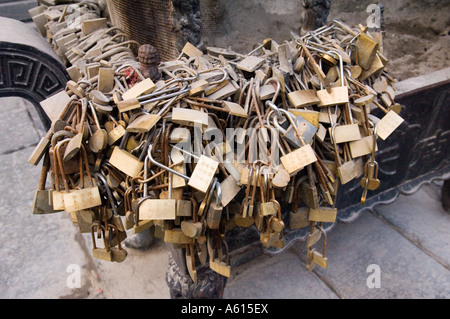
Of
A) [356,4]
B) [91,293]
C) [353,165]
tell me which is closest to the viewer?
[353,165]

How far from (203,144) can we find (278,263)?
1169 millimetres

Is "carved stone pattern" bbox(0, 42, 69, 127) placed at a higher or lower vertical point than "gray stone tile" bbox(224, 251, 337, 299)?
higher

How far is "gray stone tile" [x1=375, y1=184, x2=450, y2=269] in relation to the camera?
195 centimetres

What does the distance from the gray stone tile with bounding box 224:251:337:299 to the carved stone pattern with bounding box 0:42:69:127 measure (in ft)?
3.88

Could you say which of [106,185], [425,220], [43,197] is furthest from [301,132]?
[425,220]

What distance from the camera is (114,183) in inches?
35.0

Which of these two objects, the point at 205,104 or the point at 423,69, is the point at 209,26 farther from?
the point at 423,69

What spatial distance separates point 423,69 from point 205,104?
1870 mm

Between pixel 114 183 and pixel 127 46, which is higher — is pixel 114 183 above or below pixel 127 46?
below

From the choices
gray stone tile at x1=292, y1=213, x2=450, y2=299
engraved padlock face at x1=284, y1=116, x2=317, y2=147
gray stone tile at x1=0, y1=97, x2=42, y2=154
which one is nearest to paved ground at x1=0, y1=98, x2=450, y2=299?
gray stone tile at x1=292, y1=213, x2=450, y2=299

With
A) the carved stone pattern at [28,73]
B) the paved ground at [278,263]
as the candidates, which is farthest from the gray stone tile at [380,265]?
the carved stone pattern at [28,73]

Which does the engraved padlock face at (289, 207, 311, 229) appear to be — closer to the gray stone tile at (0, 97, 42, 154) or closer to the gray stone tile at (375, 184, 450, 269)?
the gray stone tile at (375, 184, 450, 269)

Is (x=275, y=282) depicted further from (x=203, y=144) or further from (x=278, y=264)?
(x=203, y=144)

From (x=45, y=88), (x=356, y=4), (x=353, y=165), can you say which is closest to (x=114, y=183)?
(x=353, y=165)
